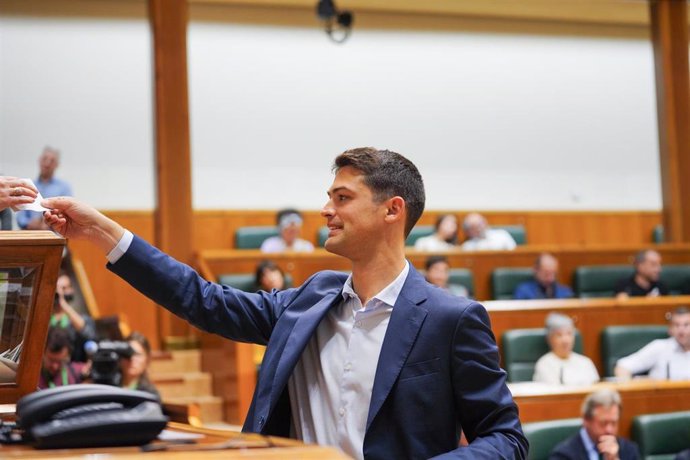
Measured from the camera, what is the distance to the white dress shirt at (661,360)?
389 cm

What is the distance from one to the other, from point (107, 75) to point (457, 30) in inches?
95.2

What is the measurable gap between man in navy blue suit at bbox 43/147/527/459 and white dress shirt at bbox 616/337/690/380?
2.85 metres

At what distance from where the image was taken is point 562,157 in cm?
722

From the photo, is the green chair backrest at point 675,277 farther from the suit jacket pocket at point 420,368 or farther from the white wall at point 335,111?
the suit jacket pocket at point 420,368

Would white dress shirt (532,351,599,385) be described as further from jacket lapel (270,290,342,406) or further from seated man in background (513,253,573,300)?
jacket lapel (270,290,342,406)

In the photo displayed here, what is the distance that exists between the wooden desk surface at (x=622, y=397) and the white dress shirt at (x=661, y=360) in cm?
48

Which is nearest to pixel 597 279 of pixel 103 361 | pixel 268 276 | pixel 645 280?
pixel 645 280

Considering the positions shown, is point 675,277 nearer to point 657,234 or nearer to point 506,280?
point 506,280

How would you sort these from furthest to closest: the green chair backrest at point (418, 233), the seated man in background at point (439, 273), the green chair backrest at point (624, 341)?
1. the green chair backrest at point (418, 233)
2. the seated man in background at point (439, 273)
3. the green chair backrest at point (624, 341)

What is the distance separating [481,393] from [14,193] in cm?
59

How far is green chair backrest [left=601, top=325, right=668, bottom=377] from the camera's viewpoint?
4152 mm

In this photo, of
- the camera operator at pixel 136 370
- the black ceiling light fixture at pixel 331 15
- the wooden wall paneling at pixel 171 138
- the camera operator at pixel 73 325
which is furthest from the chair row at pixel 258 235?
the camera operator at pixel 136 370

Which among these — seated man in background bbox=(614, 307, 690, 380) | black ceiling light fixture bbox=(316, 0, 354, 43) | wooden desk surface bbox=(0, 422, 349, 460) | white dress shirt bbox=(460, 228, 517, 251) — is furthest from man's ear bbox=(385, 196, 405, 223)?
black ceiling light fixture bbox=(316, 0, 354, 43)

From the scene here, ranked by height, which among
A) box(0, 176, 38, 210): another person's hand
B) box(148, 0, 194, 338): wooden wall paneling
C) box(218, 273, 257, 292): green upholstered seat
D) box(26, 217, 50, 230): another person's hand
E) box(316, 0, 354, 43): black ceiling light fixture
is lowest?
box(218, 273, 257, 292): green upholstered seat
